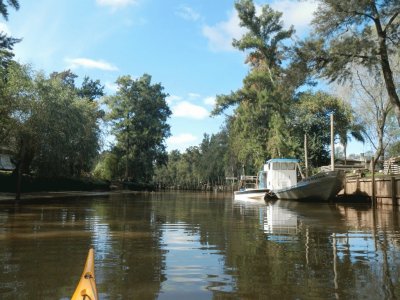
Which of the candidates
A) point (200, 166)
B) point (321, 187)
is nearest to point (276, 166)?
point (321, 187)

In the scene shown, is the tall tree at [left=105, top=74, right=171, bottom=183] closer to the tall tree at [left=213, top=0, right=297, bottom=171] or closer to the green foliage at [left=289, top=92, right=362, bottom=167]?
the tall tree at [left=213, top=0, right=297, bottom=171]

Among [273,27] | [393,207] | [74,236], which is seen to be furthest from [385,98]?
[74,236]

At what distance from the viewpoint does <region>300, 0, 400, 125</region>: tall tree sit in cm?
1719

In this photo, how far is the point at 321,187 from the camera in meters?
27.8

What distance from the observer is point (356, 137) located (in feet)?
160

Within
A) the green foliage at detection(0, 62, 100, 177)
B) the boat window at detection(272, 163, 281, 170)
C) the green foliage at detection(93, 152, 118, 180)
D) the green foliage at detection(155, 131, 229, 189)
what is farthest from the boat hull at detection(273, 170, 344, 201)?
the green foliage at detection(155, 131, 229, 189)

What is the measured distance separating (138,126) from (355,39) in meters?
52.0

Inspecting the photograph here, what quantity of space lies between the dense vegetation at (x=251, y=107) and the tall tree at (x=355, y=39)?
0.04 m

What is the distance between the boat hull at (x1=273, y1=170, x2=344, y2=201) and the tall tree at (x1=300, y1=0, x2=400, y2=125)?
10.1 metres

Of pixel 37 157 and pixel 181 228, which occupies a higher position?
pixel 37 157

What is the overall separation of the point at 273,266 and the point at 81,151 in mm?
32194

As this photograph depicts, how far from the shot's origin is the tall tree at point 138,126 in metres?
65.2

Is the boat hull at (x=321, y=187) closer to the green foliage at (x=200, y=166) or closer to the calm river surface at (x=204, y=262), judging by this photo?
the calm river surface at (x=204, y=262)

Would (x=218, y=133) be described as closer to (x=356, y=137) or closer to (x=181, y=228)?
(x=356, y=137)
